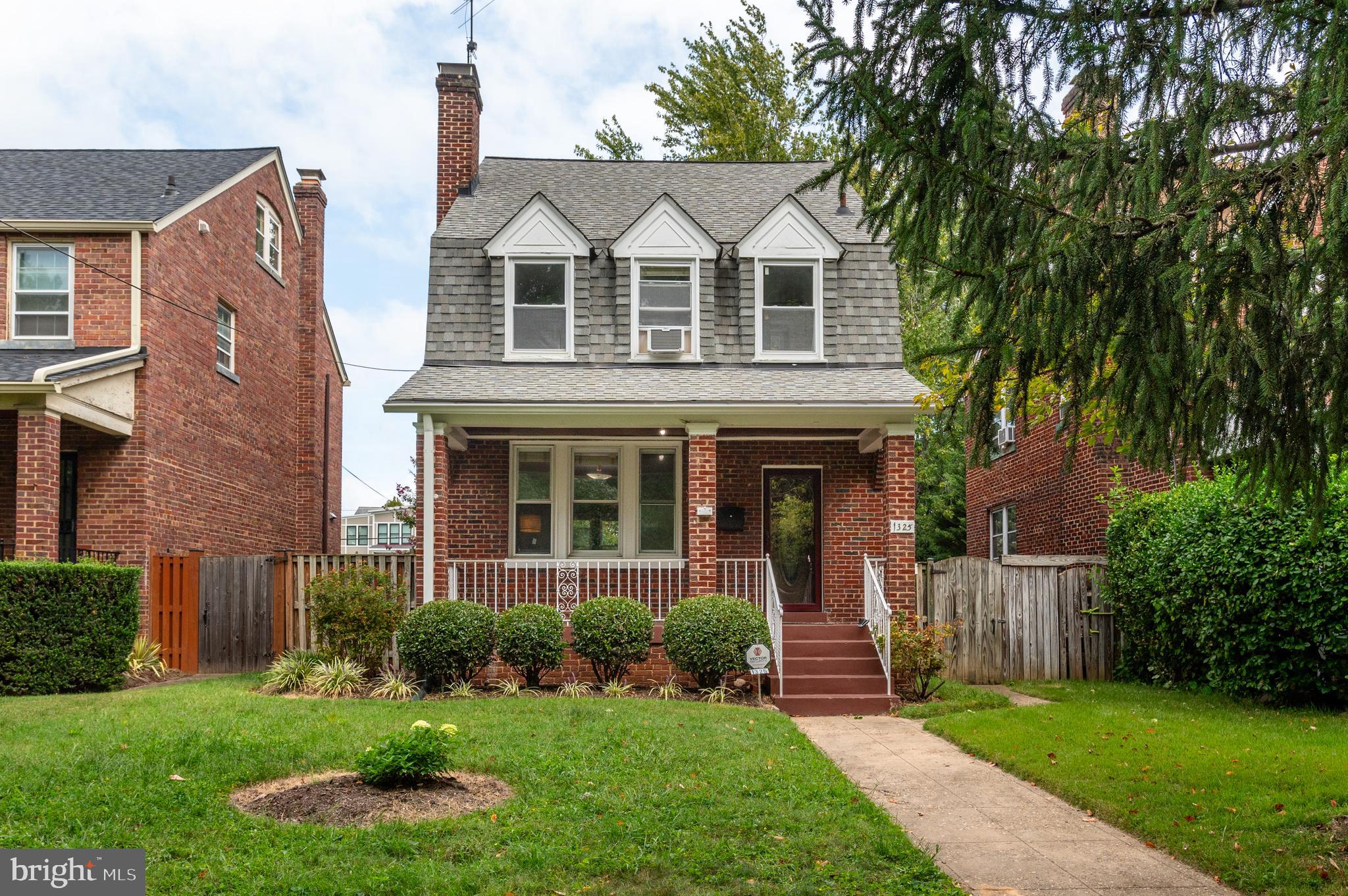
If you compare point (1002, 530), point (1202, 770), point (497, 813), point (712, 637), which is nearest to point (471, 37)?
point (712, 637)

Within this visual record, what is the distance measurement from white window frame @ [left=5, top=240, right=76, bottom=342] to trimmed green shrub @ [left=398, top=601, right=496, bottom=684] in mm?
7107

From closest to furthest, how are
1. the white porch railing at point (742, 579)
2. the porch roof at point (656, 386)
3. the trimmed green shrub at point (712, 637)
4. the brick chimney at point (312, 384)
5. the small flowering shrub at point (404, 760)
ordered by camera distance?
the small flowering shrub at point (404, 760) → the trimmed green shrub at point (712, 637) → the porch roof at point (656, 386) → the white porch railing at point (742, 579) → the brick chimney at point (312, 384)

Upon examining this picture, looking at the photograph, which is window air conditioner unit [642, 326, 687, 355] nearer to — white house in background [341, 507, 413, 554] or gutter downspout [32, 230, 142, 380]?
gutter downspout [32, 230, 142, 380]

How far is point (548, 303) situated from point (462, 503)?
312 cm

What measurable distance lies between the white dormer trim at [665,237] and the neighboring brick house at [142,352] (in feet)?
21.9

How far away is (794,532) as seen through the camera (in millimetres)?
15664

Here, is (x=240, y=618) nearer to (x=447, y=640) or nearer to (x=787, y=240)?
(x=447, y=640)

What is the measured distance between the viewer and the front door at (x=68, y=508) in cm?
1527

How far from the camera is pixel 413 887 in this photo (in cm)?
488

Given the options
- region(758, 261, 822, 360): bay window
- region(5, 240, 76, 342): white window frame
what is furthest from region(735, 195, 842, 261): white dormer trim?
region(5, 240, 76, 342): white window frame

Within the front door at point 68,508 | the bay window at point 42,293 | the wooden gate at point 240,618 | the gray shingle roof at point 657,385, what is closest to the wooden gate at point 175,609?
the wooden gate at point 240,618

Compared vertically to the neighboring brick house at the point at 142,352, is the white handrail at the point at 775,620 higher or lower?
lower

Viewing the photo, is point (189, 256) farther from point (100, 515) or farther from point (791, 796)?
point (791, 796)

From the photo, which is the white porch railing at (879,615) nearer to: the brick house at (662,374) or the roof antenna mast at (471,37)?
the brick house at (662,374)
